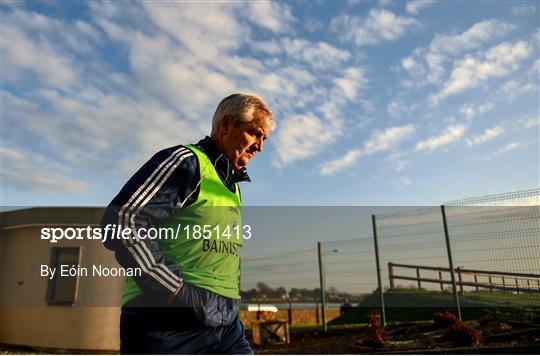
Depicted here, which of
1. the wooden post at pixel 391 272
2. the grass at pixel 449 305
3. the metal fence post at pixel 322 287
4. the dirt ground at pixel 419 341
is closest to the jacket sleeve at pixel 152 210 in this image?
the dirt ground at pixel 419 341

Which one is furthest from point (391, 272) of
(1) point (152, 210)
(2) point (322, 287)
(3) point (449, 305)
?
(1) point (152, 210)

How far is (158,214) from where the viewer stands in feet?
6.34

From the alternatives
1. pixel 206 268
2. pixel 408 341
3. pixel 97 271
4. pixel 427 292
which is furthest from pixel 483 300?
pixel 97 271

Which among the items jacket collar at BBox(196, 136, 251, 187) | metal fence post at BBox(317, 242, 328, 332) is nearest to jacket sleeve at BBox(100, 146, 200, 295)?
jacket collar at BBox(196, 136, 251, 187)

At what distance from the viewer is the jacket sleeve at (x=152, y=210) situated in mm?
1824

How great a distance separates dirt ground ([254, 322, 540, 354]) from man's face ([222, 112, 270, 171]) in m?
7.11

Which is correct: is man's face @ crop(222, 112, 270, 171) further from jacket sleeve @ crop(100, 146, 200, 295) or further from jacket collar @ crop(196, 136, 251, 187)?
jacket sleeve @ crop(100, 146, 200, 295)

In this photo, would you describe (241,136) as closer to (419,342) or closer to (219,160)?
(219,160)

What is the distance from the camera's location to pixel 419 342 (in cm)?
898

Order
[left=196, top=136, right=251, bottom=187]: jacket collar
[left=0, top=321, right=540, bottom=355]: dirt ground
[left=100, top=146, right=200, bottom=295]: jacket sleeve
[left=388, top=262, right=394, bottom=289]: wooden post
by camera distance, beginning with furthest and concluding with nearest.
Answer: [left=388, top=262, right=394, bottom=289]: wooden post → [left=0, top=321, right=540, bottom=355]: dirt ground → [left=196, top=136, right=251, bottom=187]: jacket collar → [left=100, top=146, right=200, bottom=295]: jacket sleeve

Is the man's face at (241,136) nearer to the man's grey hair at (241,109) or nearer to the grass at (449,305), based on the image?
the man's grey hair at (241,109)

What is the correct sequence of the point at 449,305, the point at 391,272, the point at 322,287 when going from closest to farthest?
the point at 449,305 → the point at 391,272 → the point at 322,287

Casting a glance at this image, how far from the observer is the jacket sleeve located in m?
1.82

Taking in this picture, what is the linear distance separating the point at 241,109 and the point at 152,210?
754 millimetres
